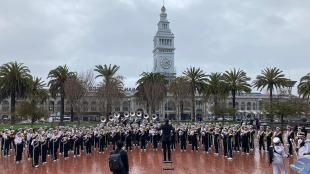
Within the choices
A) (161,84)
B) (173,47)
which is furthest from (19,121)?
(173,47)

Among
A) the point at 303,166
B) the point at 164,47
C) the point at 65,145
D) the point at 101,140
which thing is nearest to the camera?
the point at 303,166

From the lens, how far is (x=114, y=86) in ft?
199

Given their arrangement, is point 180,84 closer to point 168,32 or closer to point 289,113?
point 289,113

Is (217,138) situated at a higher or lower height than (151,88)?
lower

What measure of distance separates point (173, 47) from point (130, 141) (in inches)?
4447

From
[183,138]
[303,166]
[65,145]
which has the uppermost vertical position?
[303,166]

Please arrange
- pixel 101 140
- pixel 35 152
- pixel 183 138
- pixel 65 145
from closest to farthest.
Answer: pixel 35 152 → pixel 65 145 → pixel 183 138 → pixel 101 140

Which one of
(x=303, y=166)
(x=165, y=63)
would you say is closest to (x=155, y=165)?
(x=303, y=166)

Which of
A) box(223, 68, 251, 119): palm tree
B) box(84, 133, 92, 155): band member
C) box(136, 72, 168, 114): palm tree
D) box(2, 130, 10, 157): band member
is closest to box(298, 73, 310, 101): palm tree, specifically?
box(223, 68, 251, 119): palm tree

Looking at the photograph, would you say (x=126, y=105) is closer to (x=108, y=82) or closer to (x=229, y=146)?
(x=108, y=82)

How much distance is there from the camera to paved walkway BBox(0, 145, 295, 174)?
56.2 ft

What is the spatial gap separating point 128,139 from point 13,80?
31.5 metres

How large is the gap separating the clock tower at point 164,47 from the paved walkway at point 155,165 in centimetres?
11247

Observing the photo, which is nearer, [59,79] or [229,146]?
[229,146]
